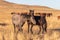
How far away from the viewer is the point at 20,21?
2373cm

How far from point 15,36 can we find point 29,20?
3.13 m

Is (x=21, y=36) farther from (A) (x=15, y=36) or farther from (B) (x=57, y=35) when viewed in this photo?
(B) (x=57, y=35)

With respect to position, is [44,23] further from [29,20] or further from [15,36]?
[15,36]

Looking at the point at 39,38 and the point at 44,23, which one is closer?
the point at 39,38

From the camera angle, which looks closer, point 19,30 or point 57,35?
point 57,35

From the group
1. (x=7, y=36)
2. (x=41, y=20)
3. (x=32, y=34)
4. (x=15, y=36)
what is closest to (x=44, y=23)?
(x=41, y=20)

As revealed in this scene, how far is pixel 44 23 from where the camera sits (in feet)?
78.4

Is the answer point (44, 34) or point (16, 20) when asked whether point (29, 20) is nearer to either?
point (16, 20)

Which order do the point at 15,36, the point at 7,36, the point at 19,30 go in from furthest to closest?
the point at 19,30
the point at 15,36
the point at 7,36

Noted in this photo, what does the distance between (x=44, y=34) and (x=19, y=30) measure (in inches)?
78.0

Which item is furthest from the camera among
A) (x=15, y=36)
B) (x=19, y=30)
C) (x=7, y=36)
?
(x=19, y=30)

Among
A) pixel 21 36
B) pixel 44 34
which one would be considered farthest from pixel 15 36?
pixel 44 34

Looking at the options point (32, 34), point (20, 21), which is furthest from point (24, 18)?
point (32, 34)

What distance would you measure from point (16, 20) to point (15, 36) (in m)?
2.93
